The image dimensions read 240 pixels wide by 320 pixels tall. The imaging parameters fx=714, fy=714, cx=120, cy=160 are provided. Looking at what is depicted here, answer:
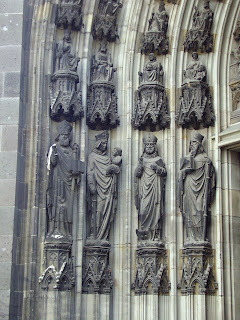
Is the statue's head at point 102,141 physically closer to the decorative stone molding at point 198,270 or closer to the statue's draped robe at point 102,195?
the statue's draped robe at point 102,195

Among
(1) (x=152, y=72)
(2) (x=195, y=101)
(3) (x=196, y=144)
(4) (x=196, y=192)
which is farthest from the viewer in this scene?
(1) (x=152, y=72)

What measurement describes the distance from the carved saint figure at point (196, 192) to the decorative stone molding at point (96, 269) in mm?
1403

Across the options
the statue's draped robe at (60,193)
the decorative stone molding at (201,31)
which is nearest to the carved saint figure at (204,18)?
the decorative stone molding at (201,31)

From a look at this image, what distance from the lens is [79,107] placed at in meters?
11.8

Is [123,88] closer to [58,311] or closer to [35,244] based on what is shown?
[35,244]

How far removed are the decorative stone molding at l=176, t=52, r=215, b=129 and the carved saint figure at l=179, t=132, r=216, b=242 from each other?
1.89 ft

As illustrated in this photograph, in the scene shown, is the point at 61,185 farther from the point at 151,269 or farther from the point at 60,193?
the point at 151,269

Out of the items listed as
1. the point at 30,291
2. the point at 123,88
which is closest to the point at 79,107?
the point at 123,88

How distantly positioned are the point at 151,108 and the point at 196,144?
3.20 feet

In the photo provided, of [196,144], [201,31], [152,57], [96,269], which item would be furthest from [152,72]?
[96,269]

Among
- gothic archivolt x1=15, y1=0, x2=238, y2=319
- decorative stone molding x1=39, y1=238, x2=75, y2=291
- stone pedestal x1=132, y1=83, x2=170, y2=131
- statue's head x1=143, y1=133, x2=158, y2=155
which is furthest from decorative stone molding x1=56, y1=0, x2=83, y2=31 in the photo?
decorative stone molding x1=39, y1=238, x2=75, y2=291

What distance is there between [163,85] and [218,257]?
3083 millimetres

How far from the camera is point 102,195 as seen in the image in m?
11.7

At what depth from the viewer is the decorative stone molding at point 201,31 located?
12.3 m
